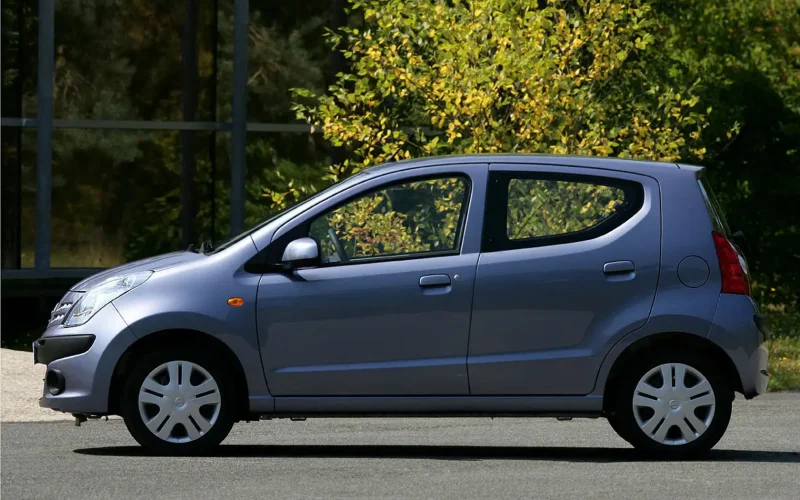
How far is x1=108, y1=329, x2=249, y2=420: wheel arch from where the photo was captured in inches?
348

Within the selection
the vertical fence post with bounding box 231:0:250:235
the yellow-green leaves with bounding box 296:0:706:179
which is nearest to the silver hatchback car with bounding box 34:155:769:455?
the yellow-green leaves with bounding box 296:0:706:179

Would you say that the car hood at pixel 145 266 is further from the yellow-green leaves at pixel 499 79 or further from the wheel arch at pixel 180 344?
the yellow-green leaves at pixel 499 79

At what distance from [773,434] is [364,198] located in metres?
3.40

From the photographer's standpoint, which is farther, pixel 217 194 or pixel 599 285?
pixel 217 194

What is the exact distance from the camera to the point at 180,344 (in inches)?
348

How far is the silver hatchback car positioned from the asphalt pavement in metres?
0.30

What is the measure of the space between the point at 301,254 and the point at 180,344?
86 cm

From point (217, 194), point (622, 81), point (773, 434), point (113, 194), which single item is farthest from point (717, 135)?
point (773, 434)

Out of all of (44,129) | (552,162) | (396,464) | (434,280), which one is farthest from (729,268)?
(44,129)

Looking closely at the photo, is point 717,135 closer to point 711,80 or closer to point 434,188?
point 711,80

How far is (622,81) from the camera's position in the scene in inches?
672

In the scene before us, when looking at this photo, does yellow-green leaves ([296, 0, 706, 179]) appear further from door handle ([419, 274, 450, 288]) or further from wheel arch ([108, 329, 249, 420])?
wheel arch ([108, 329, 249, 420])

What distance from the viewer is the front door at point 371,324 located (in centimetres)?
879

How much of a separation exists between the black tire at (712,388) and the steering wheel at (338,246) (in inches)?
67.7
